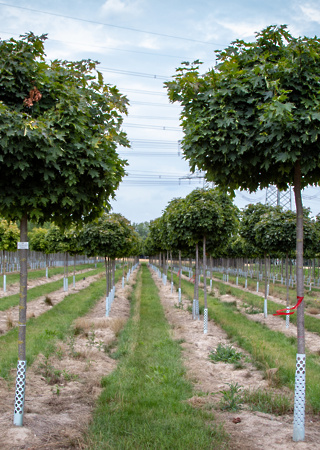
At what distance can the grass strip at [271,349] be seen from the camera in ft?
22.5

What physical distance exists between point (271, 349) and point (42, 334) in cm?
593

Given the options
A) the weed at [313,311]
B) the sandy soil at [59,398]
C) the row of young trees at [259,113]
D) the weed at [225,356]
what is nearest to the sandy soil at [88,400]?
the sandy soil at [59,398]

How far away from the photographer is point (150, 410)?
558 centimetres

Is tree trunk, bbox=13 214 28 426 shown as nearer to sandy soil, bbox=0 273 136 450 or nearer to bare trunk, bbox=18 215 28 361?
bare trunk, bbox=18 215 28 361

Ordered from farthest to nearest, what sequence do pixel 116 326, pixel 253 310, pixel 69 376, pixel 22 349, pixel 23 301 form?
1. pixel 253 310
2. pixel 116 326
3. pixel 69 376
4. pixel 23 301
5. pixel 22 349

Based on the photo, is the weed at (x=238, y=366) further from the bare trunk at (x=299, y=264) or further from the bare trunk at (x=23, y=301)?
the bare trunk at (x=23, y=301)

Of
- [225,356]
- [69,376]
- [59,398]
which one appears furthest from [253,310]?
[59,398]

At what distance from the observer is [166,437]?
4621mm

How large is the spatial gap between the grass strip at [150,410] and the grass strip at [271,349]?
5.38ft

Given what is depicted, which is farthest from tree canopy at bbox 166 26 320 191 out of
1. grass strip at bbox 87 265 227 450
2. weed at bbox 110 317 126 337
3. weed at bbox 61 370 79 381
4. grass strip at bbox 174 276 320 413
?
weed at bbox 110 317 126 337

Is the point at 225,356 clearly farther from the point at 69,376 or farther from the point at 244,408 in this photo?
the point at 69,376

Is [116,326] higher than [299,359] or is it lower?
lower

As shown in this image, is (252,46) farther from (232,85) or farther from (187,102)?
(187,102)

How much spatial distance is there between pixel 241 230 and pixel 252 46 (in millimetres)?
12858
